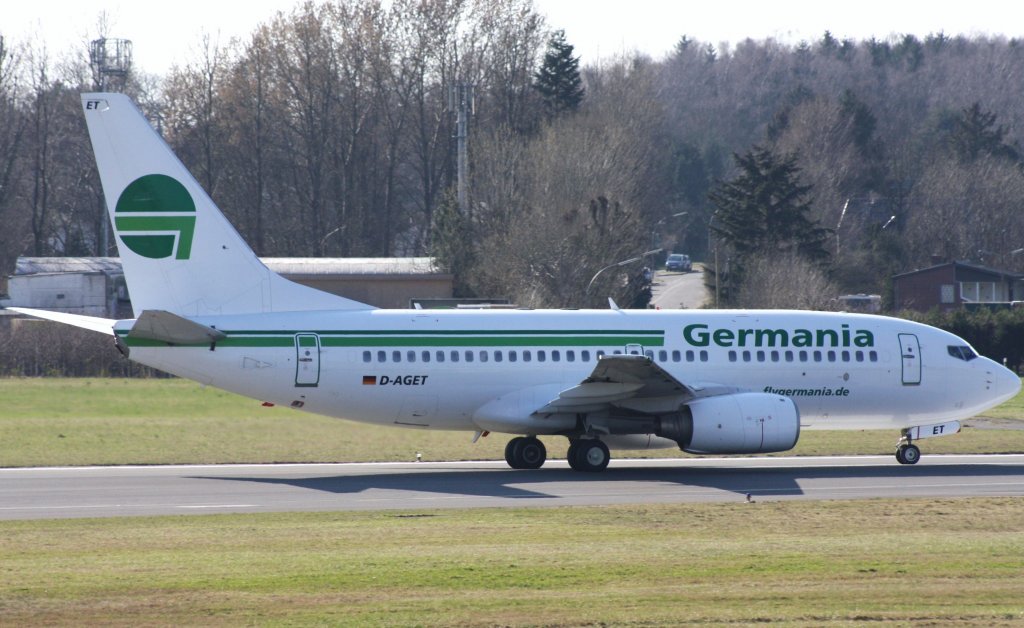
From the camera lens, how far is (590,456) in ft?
88.0

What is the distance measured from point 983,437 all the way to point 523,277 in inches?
1296

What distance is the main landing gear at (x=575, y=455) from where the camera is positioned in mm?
26859

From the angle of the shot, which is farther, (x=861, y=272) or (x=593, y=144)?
(x=861, y=272)

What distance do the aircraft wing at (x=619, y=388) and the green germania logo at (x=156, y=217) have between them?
7692 mm

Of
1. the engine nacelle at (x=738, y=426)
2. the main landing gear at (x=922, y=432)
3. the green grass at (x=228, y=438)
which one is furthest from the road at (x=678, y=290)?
the engine nacelle at (x=738, y=426)

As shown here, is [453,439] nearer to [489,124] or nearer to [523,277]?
[523,277]

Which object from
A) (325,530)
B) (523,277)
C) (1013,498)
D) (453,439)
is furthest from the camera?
(523,277)

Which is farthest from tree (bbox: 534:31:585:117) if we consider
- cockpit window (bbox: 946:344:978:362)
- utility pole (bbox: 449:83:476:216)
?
cockpit window (bbox: 946:344:978:362)

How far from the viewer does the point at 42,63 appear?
87.4 m

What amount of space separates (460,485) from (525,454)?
320 centimetres

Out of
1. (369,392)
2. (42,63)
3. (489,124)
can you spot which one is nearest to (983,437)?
(369,392)

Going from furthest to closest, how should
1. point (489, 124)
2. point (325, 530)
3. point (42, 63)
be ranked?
point (489, 124) → point (42, 63) → point (325, 530)

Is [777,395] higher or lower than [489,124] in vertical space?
lower

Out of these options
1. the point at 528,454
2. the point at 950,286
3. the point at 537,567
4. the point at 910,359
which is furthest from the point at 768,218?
the point at 537,567
